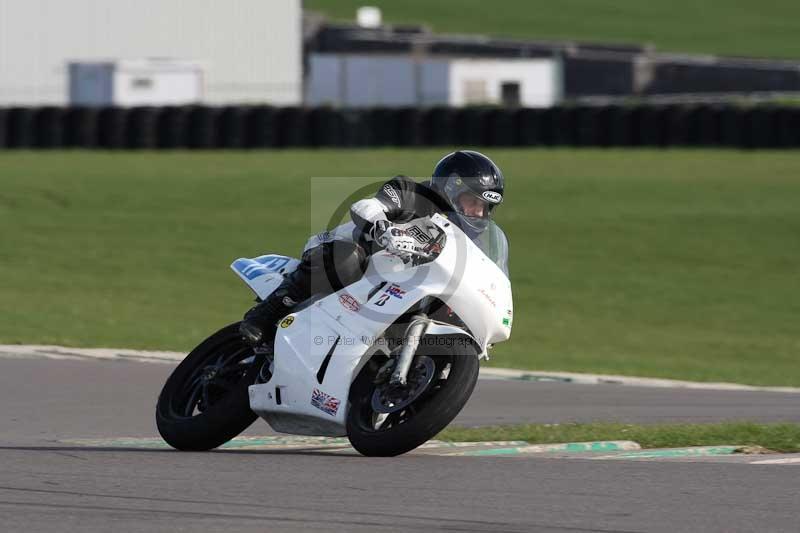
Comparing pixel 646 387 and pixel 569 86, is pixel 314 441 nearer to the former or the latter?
pixel 646 387

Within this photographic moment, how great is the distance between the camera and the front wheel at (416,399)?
21.2ft

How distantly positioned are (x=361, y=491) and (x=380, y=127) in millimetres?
24698

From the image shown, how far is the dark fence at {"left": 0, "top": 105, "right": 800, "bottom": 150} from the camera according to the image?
29266 mm

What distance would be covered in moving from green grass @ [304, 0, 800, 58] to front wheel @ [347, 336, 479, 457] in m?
57.0

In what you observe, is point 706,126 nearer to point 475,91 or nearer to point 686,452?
point 475,91

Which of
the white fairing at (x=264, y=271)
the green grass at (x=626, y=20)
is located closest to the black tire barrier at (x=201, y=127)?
the white fairing at (x=264, y=271)

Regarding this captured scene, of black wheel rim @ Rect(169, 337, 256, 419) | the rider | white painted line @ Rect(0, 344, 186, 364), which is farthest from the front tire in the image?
white painted line @ Rect(0, 344, 186, 364)

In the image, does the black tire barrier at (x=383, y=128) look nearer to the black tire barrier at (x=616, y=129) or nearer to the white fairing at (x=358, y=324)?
the black tire barrier at (x=616, y=129)

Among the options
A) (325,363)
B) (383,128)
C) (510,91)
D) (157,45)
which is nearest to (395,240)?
(325,363)

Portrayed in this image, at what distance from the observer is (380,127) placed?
3023 centimetres

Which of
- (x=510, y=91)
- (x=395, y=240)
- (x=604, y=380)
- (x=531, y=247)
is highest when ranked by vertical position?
(x=510, y=91)

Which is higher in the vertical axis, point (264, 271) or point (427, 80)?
point (427, 80)

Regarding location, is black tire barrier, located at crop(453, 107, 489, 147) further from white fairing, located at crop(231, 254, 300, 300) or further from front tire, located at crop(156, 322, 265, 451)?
front tire, located at crop(156, 322, 265, 451)

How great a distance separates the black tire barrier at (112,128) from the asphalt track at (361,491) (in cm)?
2201
